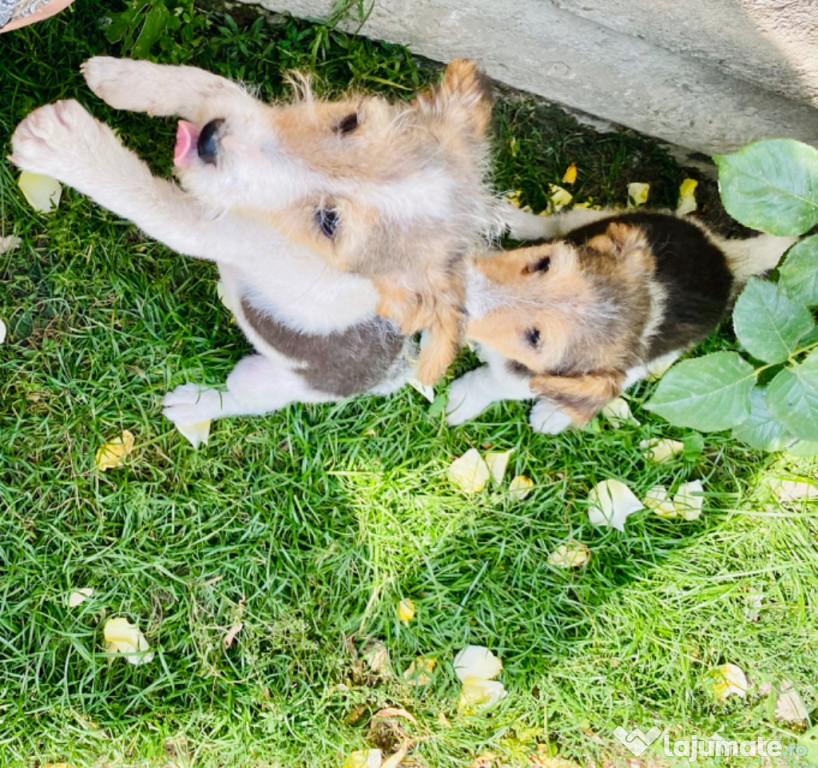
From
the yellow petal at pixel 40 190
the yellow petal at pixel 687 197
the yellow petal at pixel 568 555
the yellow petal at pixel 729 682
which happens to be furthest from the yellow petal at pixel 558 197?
the yellow petal at pixel 729 682

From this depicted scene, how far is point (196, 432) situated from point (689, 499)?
296 centimetres

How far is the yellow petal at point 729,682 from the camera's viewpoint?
15.6 feet

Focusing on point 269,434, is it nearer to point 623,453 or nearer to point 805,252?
point 623,453

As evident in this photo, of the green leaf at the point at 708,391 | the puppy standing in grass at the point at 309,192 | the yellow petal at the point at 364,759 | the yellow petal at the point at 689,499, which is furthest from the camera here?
the yellow petal at the point at 689,499

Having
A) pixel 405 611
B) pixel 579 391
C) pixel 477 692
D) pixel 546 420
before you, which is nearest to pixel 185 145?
pixel 579 391

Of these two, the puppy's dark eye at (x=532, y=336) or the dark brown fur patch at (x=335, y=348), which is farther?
the puppy's dark eye at (x=532, y=336)

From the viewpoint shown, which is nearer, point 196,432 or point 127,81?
point 127,81

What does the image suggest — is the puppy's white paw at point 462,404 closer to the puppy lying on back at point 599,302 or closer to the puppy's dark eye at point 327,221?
the puppy lying on back at point 599,302

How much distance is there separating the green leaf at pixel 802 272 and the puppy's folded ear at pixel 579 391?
51.6 inches

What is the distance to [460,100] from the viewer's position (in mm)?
3266

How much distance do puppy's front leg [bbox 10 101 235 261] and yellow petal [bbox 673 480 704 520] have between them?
10.1 feet

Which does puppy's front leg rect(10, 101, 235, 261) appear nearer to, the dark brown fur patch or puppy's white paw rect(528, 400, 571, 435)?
the dark brown fur patch

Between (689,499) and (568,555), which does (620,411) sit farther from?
(568,555)

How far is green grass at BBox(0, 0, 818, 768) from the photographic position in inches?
165
